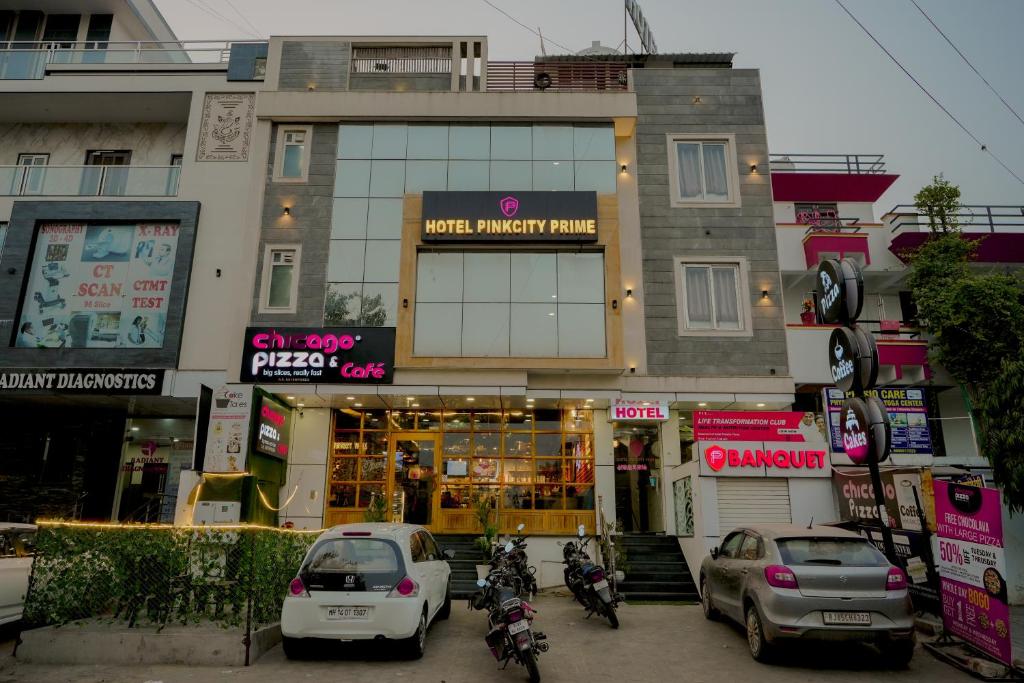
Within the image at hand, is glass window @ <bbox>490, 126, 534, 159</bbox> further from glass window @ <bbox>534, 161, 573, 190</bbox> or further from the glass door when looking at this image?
the glass door

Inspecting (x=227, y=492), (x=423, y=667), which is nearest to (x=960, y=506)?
(x=423, y=667)

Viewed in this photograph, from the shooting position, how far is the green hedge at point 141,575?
768cm

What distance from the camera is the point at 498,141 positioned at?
56.9 feet

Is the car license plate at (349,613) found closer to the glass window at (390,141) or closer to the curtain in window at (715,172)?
the glass window at (390,141)

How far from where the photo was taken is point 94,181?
1814 centimetres

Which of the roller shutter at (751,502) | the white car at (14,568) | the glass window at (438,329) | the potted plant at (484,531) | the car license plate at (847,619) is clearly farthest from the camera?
the glass window at (438,329)

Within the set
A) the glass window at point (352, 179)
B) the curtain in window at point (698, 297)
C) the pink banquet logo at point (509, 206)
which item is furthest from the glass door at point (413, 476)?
the curtain in window at point (698, 297)

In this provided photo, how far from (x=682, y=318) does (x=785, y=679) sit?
10639 mm

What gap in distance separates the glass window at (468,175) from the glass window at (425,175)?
8.7 inches

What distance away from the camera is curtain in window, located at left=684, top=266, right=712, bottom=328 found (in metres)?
16.6

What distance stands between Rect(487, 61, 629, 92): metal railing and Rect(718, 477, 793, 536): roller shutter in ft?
39.1

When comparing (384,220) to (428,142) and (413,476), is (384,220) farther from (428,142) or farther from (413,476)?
(413,476)

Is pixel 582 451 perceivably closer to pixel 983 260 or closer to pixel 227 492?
pixel 227 492

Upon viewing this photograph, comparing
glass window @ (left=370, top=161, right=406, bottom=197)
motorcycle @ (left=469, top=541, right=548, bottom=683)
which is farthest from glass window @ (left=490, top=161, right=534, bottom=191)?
motorcycle @ (left=469, top=541, right=548, bottom=683)
